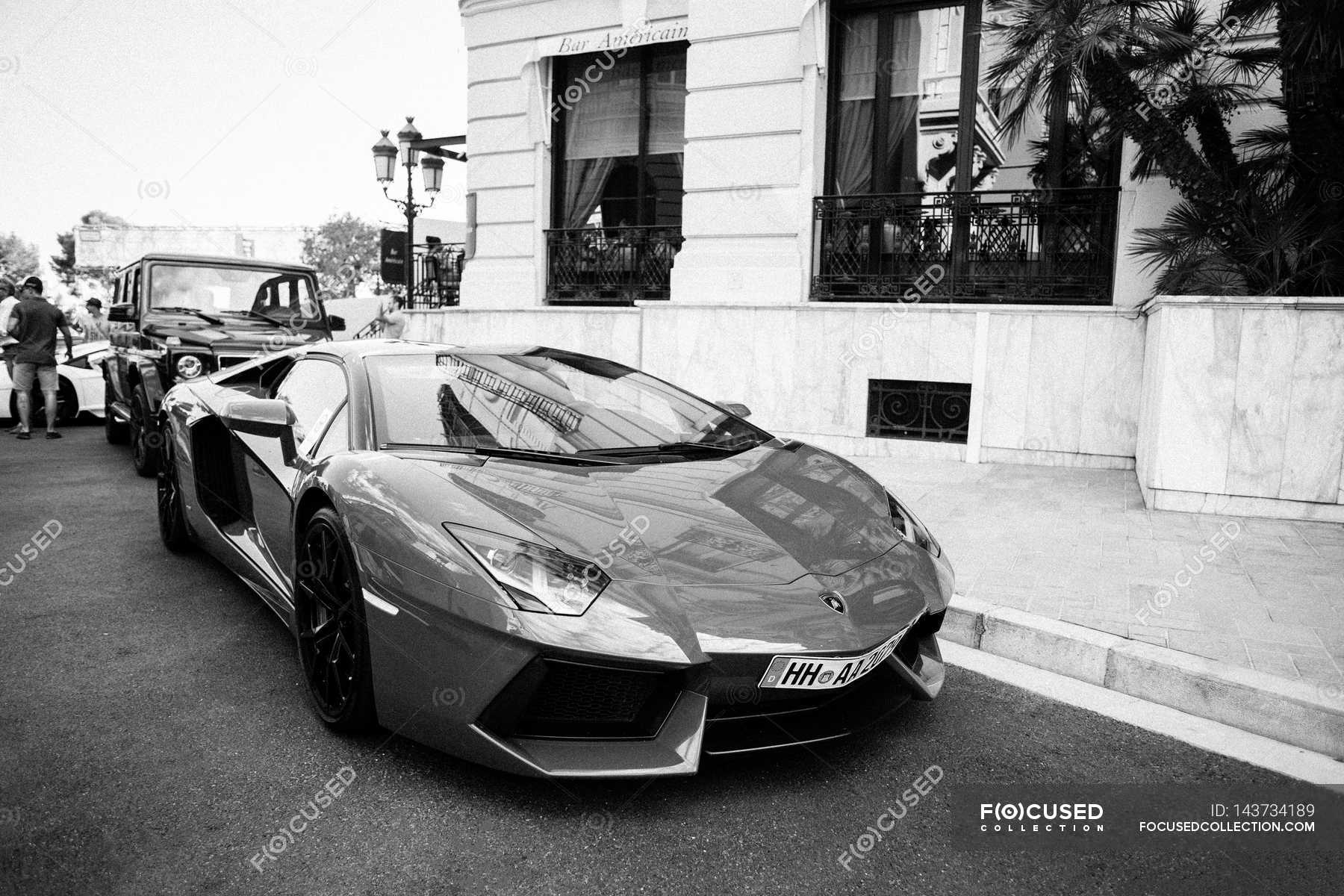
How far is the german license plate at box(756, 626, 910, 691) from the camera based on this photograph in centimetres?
252

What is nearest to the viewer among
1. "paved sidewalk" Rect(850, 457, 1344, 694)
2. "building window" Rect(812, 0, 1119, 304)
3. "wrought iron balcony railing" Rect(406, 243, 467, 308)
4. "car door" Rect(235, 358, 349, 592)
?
"car door" Rect(235, 358, 349, 592)

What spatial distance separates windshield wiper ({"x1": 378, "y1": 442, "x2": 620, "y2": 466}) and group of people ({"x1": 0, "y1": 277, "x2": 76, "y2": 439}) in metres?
8.99

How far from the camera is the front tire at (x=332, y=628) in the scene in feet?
9.43

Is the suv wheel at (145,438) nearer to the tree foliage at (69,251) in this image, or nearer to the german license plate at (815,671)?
the german license plate at (815,671)

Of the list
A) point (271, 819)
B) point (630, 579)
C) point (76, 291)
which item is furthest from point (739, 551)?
point (76, 291)

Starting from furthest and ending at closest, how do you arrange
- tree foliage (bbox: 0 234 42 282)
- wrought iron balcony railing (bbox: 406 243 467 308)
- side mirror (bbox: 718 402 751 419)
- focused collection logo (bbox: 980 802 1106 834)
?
tree foliage (bbox: 0 234 42 282), wrought iron balcony railing (bbox: 406 243 467 308), side mirror (bbox: 718 402 751 419), focused collection logo (bbox: 980 802 1106 834)

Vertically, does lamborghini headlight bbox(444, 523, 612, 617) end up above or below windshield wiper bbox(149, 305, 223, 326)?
below

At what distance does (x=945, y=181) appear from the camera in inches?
383

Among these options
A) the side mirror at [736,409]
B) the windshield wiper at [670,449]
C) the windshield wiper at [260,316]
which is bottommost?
the windshield wiper at [670,449]

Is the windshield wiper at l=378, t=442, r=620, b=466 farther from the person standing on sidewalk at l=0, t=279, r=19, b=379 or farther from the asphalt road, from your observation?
the person standing on sidewalk at l=0, t=279, r=19, b=379

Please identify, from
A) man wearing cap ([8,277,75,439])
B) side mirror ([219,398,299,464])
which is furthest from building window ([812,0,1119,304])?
man wearing cap ([8,277,75,439])

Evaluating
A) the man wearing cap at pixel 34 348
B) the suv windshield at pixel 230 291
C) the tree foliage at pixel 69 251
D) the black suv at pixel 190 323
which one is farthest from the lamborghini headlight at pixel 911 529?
the tree foliage at pixel 69 251

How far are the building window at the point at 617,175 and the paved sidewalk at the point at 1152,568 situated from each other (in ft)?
16.9

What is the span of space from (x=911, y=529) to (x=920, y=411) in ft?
19.1
